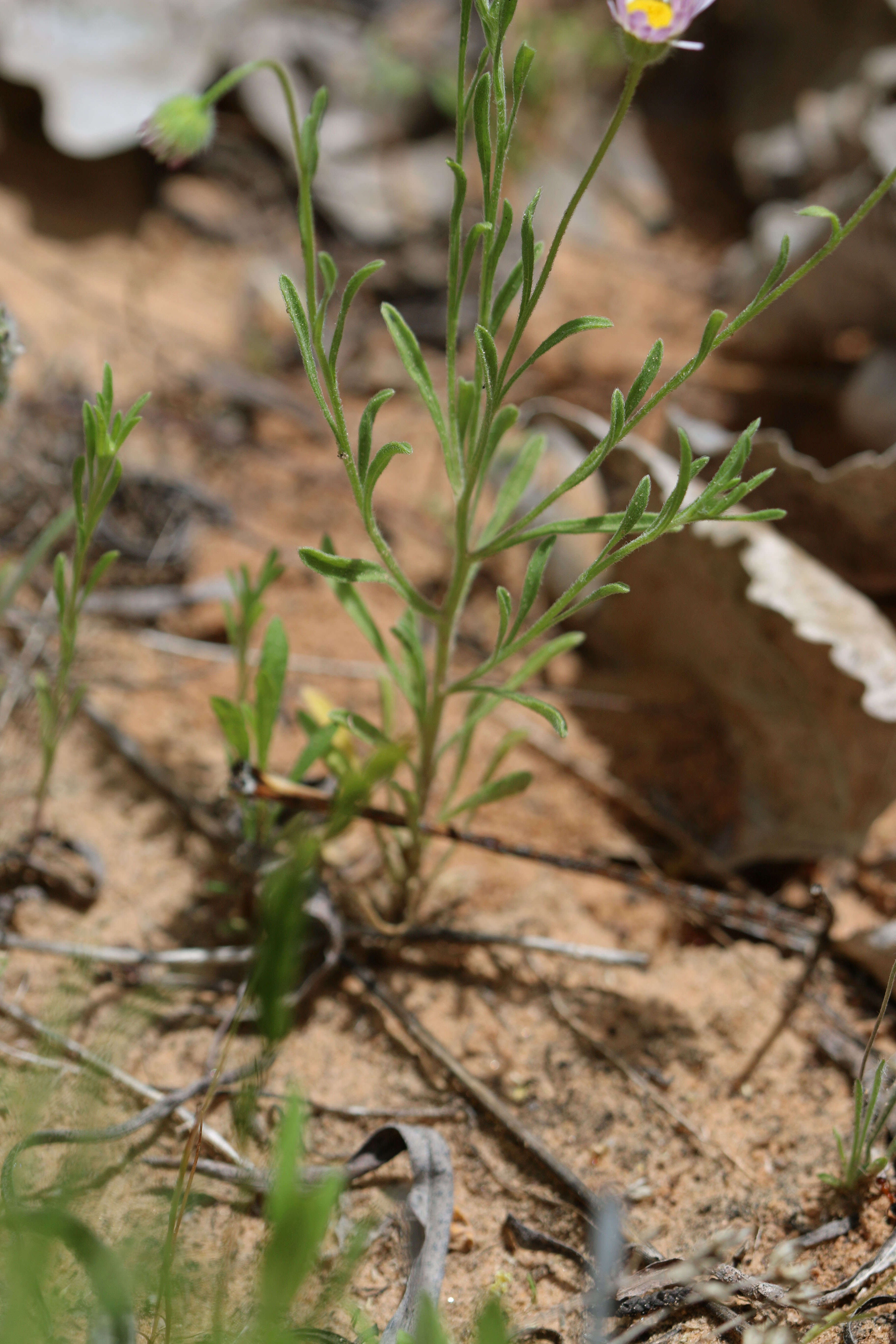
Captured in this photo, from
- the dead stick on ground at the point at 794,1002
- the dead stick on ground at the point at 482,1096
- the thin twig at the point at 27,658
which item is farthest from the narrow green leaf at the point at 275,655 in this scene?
the dead stick on ground at the point at 794,1002

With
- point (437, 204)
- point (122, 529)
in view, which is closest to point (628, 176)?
point (437, 204)

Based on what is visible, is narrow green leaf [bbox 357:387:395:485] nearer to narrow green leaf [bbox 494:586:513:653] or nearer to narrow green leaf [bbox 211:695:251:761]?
narrow green leaf [bbox 494:586:513:653]

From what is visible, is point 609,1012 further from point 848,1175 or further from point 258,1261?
point 258,1261

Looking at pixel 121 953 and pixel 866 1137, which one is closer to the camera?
pixel 866 1137

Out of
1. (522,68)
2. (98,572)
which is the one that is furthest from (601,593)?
(98,572)

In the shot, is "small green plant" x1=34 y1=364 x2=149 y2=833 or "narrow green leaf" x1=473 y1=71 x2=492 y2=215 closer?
"narrow green leaf" x1=473 y1=71 x2=492 y2=215

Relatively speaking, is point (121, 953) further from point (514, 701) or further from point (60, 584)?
point (514, 701)

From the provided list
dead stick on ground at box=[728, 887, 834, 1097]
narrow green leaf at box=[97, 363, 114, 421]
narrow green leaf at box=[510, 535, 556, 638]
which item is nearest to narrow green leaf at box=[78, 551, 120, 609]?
narrow green leaf at box=[97, 363, 114, 421]

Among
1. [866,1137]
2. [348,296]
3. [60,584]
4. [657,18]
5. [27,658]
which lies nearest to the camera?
[657,18]
